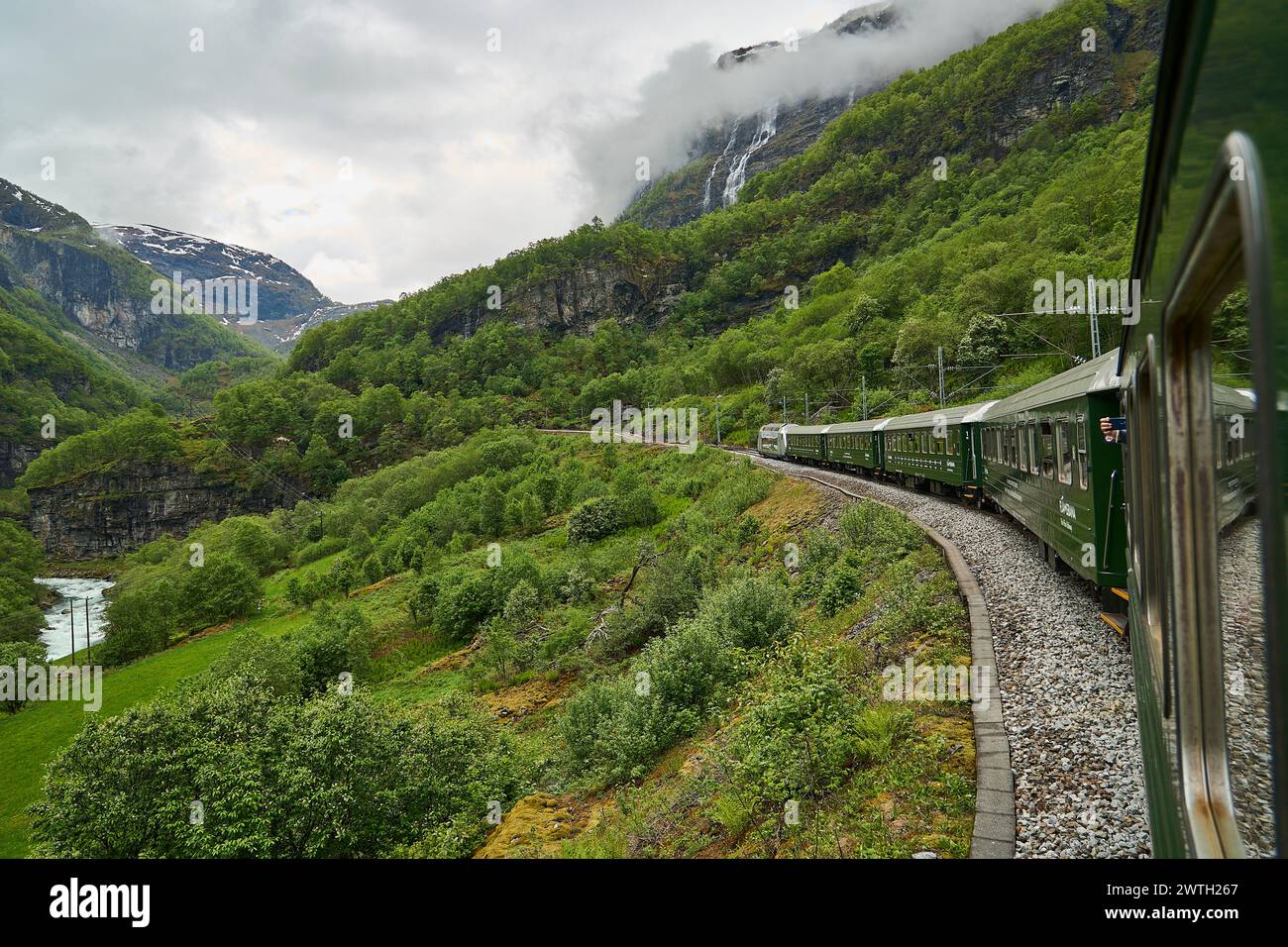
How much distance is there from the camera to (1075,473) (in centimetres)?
823

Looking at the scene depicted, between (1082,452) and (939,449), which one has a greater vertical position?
(939,449)

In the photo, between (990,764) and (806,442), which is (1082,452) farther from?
(806,442)

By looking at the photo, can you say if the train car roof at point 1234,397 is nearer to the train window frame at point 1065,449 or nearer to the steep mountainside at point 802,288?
the train window frame at point 1065,449

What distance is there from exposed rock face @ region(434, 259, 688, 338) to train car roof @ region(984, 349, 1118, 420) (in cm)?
13372

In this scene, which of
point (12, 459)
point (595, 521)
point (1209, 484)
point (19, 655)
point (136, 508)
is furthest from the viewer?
point (12, 459)

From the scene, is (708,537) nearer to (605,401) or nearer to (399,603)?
(399,603)

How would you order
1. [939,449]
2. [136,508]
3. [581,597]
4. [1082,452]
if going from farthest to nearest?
[136,508]
[581,597]
[939,449]
[1082,452]

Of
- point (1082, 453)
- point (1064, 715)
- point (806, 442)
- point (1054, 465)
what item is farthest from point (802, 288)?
point (1064, 715)

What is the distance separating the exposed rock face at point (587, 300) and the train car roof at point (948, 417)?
124 metres

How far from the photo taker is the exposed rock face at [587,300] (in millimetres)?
140625

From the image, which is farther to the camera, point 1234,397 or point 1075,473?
point 1075,473

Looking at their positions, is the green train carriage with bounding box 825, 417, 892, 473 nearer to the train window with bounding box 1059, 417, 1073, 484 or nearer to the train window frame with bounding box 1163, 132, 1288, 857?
the train window with bounding box 1059, 417, 1073, 484

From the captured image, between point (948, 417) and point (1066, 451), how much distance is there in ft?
32.9
